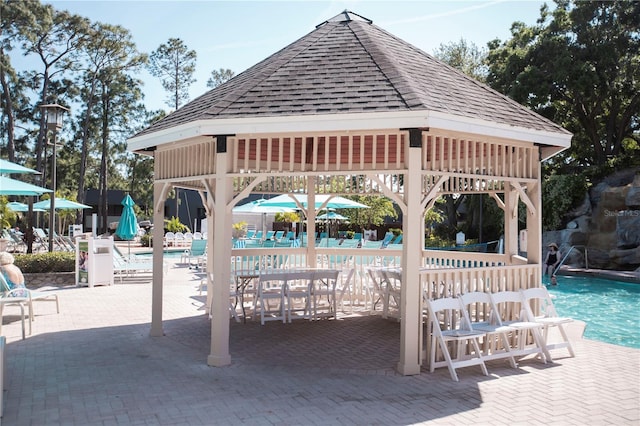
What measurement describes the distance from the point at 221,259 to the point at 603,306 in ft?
36.6

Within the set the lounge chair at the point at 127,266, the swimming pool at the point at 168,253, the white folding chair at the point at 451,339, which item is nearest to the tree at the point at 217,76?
the swimming pool at the point at 168,253

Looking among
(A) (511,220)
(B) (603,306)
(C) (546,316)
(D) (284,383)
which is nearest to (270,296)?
(D) (284,383)

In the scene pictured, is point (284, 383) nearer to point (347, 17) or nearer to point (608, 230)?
point (347, 17)

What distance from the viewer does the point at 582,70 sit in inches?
936

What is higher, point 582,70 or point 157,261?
point 582,70

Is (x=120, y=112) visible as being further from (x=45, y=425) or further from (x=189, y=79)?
(x=45, y=425)

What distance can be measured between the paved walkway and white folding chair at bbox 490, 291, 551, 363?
0.66 ft

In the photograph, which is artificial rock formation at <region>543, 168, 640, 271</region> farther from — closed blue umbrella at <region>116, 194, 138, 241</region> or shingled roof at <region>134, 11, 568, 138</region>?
closed blue umbrella at <region>116, 194, 138, 241</region>

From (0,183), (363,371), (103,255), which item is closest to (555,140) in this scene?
(363,371)

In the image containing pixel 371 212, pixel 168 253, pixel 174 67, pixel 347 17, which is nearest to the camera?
pixel 347 17

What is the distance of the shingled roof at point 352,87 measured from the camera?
6.24 m

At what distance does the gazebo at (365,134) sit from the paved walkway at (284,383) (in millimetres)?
628

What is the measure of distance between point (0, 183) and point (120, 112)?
35612 millimetres

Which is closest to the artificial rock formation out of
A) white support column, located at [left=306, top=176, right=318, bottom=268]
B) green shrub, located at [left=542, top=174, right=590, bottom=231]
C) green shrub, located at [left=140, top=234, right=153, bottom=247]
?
green shrub, located at [left=542, top=174, right=590, bottom=231]
